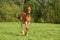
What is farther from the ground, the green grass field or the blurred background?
the green grass field

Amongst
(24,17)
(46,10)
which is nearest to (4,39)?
(24,17)

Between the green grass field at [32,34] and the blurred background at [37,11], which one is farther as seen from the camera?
the blurred background at [37,11]

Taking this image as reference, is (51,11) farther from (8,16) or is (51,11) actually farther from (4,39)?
(4,39)

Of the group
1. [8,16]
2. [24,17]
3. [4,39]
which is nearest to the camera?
[4,39]

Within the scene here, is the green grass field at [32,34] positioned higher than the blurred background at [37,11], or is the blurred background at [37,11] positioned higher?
A: the green grass field at [32,34]

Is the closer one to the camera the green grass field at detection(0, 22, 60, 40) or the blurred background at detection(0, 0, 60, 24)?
the green grass field at detection(0, 22, 60, 40)

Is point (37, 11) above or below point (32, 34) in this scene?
below

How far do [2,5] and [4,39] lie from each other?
19.5 meters

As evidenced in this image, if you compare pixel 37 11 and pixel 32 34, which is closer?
pixel 32 34

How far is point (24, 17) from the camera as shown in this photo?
44.1 ft

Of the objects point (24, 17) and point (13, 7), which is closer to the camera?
point (24, 17)

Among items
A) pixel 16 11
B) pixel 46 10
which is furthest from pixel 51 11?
pixel 16 11

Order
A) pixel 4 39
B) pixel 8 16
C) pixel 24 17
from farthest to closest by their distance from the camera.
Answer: pixel 8 16 < pixel 24 17 < pixel 4 39

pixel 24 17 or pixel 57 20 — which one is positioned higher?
pixel 24 17
